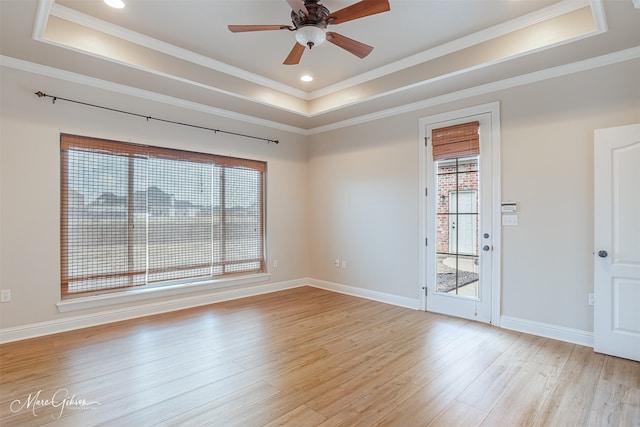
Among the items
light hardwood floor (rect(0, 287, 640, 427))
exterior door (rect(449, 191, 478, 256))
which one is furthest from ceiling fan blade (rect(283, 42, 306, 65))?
light hardwood floor (rect(0, 287, 640, 427))

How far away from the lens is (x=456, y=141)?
413 centimetres

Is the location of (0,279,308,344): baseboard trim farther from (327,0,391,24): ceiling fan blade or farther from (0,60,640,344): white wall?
(327,0,391,24): ceiling fan blade

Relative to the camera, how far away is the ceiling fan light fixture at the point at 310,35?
107 inches

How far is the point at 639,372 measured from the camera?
2680 mm

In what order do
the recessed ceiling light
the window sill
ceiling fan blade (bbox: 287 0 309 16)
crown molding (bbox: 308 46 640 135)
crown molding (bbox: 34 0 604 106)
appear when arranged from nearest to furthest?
ceiling fan blade (bbox: 287 0 309 16) → crown molding (bbox: 34 0 604 106) → the recessed ceiling light → crown molding (bbox: 308 46 640 135) → the window sill

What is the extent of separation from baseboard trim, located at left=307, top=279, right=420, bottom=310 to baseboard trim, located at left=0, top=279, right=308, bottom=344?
661 mm

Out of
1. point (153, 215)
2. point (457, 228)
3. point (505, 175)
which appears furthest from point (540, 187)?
point (153, 215)

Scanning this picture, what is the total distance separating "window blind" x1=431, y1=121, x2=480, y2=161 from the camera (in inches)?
157

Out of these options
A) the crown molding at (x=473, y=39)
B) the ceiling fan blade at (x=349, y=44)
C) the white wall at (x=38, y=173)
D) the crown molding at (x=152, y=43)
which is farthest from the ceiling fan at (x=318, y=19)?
the white wall at (x=38, y=173)

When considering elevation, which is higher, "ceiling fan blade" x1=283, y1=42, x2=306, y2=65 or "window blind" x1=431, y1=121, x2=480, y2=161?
"ceiling fan blade" x1=283, y1=42, x2=306, y2=65

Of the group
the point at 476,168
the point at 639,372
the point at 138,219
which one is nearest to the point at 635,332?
the point at 639,372

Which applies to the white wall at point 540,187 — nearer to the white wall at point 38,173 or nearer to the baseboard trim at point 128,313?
the baseboard trim at point 128,313

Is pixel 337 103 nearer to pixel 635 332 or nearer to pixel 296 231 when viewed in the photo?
pixel 296 231

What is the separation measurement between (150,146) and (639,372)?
5526mm
